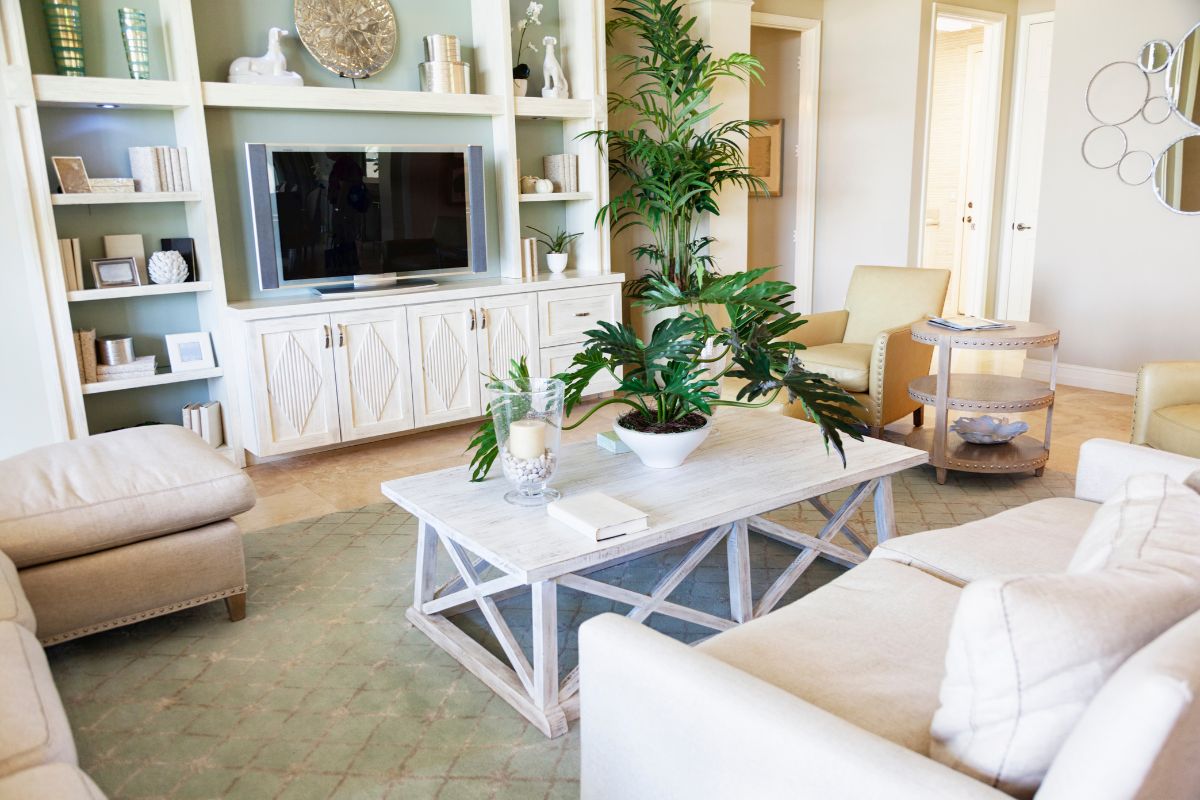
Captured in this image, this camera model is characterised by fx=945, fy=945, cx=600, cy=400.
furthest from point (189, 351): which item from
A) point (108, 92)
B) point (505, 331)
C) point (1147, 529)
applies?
point (1147, 529)

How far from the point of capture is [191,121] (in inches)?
151

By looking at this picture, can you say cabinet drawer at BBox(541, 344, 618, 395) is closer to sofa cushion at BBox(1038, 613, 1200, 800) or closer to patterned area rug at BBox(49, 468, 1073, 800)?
patterned area rug at BBox(49, 468, 1073, 800)

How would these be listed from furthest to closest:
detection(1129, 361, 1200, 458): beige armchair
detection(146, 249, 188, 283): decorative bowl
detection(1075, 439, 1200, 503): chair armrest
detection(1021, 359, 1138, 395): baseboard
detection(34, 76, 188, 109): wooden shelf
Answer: detection(1021, 359, 1138, 395): baseboard < detection(146, 249, 188, 283): decorative bowl < detection(34, 76, 188, 109): wooden shelf < detection(1129, 361, 1200, 458): beige armchair < detection(1075, 439, 1200, 503): chair armrest

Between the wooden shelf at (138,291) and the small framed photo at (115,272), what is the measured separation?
0.19 ft

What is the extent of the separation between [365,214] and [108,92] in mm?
1140

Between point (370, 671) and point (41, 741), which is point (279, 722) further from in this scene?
point (41, 741)

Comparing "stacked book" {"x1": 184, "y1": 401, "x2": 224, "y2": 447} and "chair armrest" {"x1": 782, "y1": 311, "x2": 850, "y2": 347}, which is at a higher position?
"chair armrest" {"x1": 782, "y1": 311, "x2": 850, "y2": 347}

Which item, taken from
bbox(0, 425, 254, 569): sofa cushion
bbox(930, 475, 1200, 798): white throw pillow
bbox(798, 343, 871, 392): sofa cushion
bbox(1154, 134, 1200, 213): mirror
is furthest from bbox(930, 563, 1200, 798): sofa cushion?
bbox(1154, 134, 1200, 213): mirror

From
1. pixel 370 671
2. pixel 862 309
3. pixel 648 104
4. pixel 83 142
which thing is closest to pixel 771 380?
pixel 370 671

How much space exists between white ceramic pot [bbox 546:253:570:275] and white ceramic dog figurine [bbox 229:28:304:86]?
1.54 m

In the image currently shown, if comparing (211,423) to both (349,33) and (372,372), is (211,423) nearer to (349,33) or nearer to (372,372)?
(372,372)

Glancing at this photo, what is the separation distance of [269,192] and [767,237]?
3.64 meters

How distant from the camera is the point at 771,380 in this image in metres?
2.41

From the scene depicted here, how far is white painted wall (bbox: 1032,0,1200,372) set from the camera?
4812 millimetres
